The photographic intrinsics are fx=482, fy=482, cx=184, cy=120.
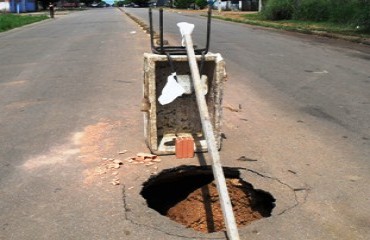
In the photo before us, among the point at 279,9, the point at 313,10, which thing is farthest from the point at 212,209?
the point at 279,9

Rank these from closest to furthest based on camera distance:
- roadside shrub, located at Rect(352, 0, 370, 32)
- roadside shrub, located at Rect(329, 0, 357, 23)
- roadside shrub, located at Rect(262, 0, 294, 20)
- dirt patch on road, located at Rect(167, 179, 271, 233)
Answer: dirt patch on road, located at Rect(167, 179, 271, 233) → roadside shrub, located at Rect(352, 0, 370, 32) → roadside shrub, located at Rect(329, 0, 357, 23) → roadside shrub, located at Rect(262, 0, 294, 20)

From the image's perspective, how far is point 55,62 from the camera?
39.4ft

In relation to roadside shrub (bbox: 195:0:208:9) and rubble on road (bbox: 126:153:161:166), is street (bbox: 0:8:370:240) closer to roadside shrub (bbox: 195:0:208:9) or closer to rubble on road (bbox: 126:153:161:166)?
rubble on road (bbox: 126:153:161:166)

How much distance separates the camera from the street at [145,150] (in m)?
3.50

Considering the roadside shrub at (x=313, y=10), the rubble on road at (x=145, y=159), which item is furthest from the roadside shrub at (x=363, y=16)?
the rubble on road at (x=145, y=159)

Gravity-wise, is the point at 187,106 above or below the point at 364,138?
above

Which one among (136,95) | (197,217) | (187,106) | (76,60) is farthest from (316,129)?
(76,60)

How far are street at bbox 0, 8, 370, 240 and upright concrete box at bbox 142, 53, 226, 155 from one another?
250mm

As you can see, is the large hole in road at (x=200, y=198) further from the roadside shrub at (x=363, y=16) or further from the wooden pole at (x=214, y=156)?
the roadside shrub at (x=363, y=16)


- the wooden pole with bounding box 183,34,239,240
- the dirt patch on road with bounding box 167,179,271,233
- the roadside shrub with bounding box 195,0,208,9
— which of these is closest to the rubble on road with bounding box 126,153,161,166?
the dirt patch on road with bounding box 167,179,271,233

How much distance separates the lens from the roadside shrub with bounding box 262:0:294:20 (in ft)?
113

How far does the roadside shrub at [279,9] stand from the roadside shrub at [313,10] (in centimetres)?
92

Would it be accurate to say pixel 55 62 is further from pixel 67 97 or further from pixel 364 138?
pixel 364 138

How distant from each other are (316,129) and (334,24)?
23769 mm
